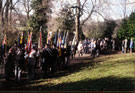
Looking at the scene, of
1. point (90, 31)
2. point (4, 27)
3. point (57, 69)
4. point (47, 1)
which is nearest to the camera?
point (57, 69)

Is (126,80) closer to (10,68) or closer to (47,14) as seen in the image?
(10,68)

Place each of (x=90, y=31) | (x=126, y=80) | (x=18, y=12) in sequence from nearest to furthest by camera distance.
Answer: (x=126, y=80) < (x=18, y=12) < (x=90, y=31)

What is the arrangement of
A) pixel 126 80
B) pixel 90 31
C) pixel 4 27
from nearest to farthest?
1. pixel 126 80
2. pixel 4 27
3. pixel 90 31

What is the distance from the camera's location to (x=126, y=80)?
34.5 feet

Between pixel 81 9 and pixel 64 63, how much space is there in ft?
64.4

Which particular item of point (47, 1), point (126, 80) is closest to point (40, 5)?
point (47, 1)

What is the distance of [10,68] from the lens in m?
13.0

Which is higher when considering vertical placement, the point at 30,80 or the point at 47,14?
the point at 47,14

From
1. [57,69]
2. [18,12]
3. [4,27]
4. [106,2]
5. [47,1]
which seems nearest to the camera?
[57,69]

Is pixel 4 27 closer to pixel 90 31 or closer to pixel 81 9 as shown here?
pixel 81 9

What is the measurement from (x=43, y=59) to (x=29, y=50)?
3.03 feet

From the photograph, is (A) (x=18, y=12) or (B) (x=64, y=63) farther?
(A) (x=18, y=12)

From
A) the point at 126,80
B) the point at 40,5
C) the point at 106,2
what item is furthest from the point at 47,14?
the point at 126,80

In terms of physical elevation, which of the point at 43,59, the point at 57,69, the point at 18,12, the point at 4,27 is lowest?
the point at 57,69
